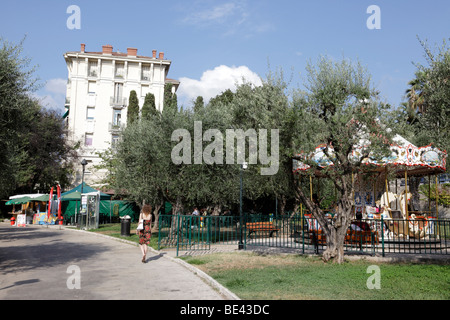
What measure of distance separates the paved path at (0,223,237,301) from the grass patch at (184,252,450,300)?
654 mm

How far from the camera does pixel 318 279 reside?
28.4ft

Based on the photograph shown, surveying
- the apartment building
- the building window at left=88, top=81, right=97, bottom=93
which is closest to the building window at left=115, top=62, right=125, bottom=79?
the apartment building

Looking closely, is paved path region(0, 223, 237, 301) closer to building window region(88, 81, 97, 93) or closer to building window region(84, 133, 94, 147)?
building window region(84, 133, 94, 147)

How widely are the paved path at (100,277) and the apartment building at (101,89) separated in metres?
38.6

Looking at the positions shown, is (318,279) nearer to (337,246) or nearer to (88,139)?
(337,246)

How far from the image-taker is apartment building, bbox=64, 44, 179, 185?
50.8m

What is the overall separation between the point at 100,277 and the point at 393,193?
14.0m

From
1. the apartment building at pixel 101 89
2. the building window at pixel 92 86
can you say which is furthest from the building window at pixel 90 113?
the building window at pixel 92 86

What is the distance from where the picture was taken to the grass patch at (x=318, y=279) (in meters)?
7.20

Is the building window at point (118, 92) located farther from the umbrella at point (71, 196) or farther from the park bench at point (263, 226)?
the park bench at point (263, 226)

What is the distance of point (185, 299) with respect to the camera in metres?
6.91

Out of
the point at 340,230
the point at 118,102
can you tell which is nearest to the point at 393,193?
the point at 340,230
